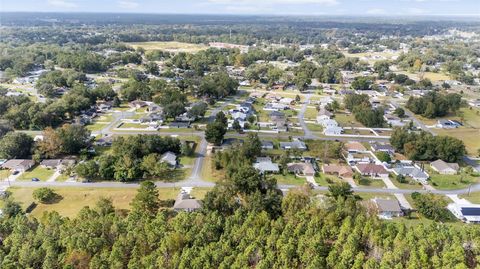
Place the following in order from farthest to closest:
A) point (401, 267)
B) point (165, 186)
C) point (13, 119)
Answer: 1. point (13, 119)
2. point (165, 186)
3. point (401, 267)

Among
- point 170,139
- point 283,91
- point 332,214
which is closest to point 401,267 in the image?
point 332,214

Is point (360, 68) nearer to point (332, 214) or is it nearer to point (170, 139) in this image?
point (170, 139)

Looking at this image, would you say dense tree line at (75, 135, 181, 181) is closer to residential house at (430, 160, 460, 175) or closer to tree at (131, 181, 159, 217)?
tree at (131, 181, 159, 217)

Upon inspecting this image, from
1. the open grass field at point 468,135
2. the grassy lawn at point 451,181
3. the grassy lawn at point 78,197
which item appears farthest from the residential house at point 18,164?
the open grass field at point 468,135

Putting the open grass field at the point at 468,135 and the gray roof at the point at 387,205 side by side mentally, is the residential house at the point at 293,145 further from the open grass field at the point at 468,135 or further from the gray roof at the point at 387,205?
the open grass field at the point at 468,135

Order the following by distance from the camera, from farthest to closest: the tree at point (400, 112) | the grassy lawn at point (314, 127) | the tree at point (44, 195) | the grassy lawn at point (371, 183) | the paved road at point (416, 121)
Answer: the tree at point (400, 112) < the paved road at point (416, 121) < the grassy lawn at point (314, 127) < the grassy lawn at point (371, 183) < the tree at point (44, 195)

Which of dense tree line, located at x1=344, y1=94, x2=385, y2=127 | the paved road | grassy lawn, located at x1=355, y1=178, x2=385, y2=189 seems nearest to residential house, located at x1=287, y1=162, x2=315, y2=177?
grassy lawn, located at x1=355, y1=178, x2=385, y2=189
